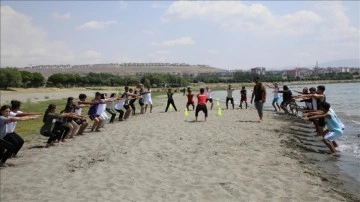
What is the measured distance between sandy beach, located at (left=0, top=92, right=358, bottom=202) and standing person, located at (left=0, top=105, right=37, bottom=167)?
436 mm

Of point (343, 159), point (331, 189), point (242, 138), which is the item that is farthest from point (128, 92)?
point (331, 189)

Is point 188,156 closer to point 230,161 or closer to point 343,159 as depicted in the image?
point 230,161

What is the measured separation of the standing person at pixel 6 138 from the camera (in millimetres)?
9824

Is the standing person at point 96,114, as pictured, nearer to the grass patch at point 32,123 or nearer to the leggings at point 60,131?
the leggings at point 60,131

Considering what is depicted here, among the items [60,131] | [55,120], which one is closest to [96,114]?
[60,131]

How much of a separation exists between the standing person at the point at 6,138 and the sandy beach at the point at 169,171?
0.44 meters

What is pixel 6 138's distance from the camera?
1025 cm

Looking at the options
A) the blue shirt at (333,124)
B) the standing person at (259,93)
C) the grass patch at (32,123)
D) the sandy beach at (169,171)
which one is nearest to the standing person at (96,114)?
the sandy beach at (169,171)

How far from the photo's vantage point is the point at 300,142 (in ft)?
42.9

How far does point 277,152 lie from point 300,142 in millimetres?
2785

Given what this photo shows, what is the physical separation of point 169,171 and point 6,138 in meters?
4.77

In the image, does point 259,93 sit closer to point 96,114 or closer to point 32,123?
point 96,114

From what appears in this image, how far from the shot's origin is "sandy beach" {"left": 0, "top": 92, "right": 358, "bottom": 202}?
719cm

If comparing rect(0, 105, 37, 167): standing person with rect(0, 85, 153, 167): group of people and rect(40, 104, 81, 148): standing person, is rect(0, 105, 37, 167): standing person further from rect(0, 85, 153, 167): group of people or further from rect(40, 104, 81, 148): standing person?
rect(40, 104, 81, 148): standing person
